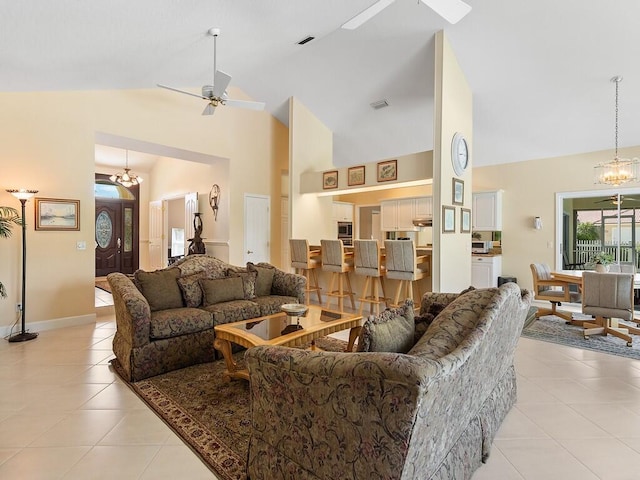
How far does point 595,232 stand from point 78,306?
851cm

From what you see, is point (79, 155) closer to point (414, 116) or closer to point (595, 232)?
point (414, 116)

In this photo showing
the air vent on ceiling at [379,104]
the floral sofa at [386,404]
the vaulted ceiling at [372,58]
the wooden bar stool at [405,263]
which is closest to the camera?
the floral sofa at [386,404]

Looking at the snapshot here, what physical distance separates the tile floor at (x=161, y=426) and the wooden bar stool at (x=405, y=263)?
5.27 ft

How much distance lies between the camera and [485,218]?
6914 mm

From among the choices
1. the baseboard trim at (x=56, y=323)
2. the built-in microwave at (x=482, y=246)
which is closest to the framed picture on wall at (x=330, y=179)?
the built-in microwave at (x=482, y=246)

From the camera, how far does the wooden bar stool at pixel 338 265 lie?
539 centimetres

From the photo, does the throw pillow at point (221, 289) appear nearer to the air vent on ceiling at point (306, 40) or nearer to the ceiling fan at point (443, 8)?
the ceiling fan at point (443, 8)

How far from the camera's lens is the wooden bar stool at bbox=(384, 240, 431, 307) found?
4.57 m

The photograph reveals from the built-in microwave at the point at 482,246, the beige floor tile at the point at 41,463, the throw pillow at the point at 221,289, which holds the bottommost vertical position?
the beige floor tile at the point at 41,463

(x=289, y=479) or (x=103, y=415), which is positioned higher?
(x=289, y=479)

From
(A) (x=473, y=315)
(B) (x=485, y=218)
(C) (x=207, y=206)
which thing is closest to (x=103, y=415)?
(A) (x=473, y=315)

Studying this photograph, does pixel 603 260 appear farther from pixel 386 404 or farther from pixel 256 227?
pixel 386 404

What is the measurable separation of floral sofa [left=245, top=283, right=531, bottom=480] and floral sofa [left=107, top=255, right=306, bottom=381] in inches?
69.1

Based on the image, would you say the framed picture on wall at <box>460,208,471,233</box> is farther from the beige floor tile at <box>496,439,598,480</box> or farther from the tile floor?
the beige floor tile at <box>496,439,598,480</box>
